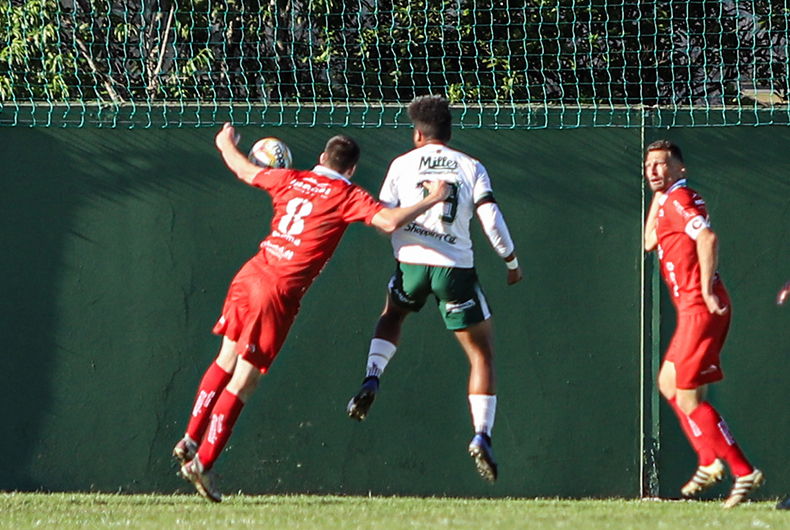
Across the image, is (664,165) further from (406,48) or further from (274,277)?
(406,48)

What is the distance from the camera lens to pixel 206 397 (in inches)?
271

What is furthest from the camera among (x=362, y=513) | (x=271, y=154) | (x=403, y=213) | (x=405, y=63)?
(x=405, y=63)

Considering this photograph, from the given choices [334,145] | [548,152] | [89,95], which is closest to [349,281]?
[334,145]

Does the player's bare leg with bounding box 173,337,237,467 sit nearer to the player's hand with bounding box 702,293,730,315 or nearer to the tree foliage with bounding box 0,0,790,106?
the player's hand with bounding box 702,293,730,315

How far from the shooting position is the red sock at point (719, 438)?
260 inches

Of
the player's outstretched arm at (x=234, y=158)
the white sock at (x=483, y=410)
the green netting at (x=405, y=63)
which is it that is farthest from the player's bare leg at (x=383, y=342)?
the green netting at (x=405, y=63)

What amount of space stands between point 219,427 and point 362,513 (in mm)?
939

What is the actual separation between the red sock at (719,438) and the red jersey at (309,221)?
2113 mm

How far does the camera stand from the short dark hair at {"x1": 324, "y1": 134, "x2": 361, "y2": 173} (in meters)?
6.98

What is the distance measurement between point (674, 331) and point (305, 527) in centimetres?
298

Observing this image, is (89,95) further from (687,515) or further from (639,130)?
(687,515)

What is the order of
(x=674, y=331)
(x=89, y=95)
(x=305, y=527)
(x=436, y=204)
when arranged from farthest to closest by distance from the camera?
(x=89, y=95) < (x=674, y=331) < (x=436, y=204) < (x=305, y=527)

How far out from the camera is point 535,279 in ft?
24.7

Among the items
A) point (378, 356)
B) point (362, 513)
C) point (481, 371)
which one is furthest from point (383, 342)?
point (362, 513)
